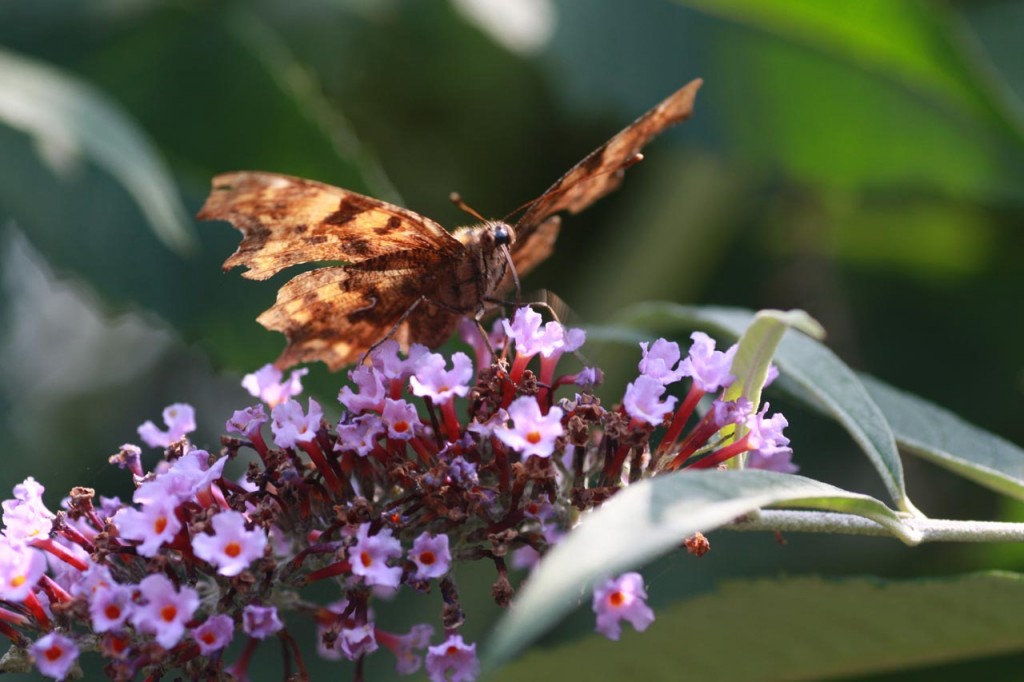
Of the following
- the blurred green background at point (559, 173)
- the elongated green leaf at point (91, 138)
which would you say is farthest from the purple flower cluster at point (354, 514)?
the elongated green leaf at point (91, 138)

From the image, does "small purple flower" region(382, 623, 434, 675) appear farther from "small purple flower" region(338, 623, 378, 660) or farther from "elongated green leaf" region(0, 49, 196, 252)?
"elongated green leaf" region(0, 49, 196, 252)

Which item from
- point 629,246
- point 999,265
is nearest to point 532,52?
point 629,246

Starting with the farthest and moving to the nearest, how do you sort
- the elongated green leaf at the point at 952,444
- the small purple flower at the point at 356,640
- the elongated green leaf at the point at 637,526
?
the elongated green leaf at the point at 952,444 → the small purple flower at the point at 356,640 → the elongated green leaf at the point at 637,526

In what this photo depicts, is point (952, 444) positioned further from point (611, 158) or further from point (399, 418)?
point (399, 418)

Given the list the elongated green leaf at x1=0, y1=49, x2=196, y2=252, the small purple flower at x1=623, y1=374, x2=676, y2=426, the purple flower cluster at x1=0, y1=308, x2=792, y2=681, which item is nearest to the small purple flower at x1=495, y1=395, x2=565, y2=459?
the purple flower cluster at x1=0, y1=308, x2=792, y2=681

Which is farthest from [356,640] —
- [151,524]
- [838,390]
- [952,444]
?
[952,444]

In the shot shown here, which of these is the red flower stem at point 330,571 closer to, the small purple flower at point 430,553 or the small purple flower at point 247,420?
the small purple flower at point 430,553
